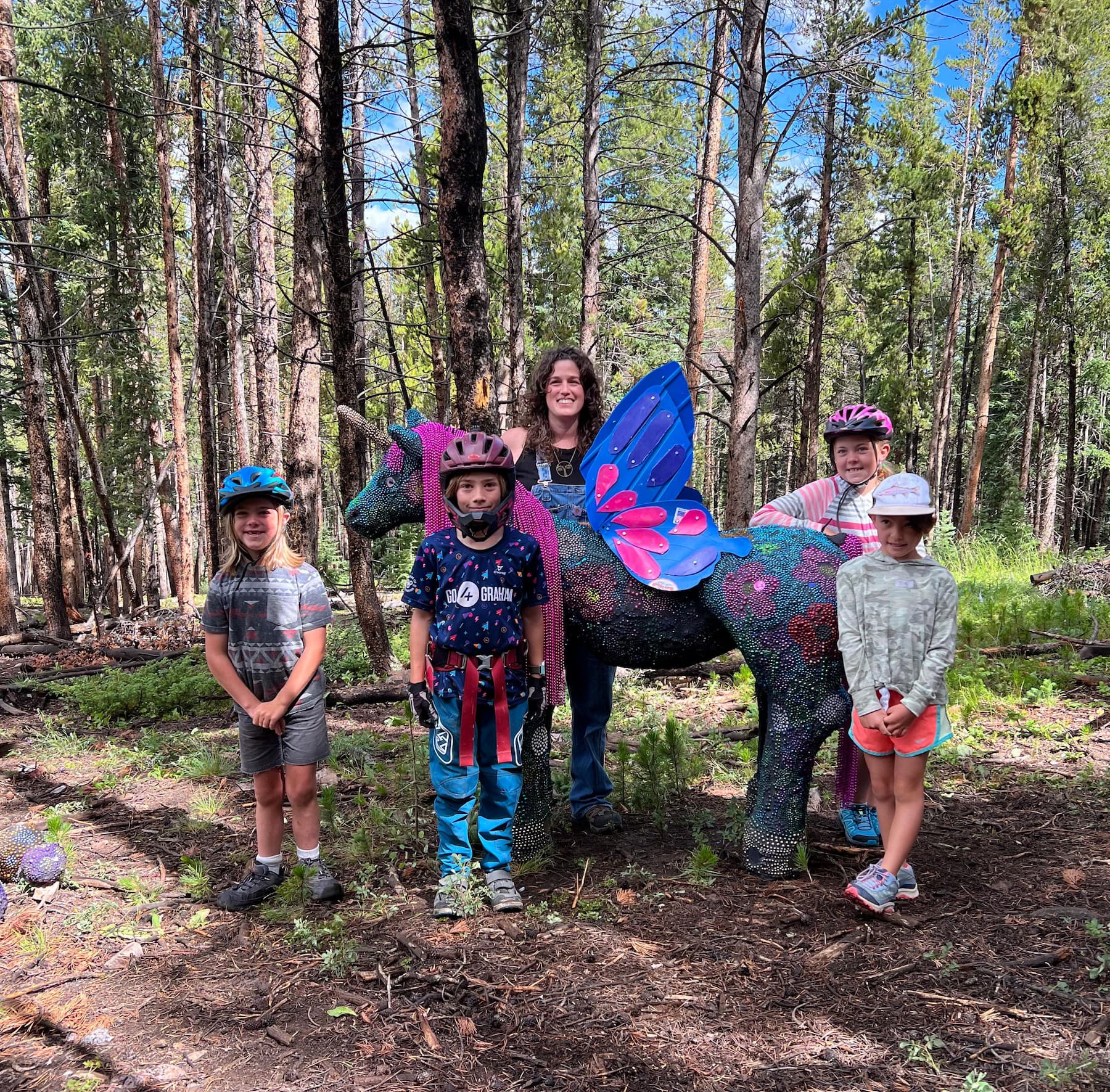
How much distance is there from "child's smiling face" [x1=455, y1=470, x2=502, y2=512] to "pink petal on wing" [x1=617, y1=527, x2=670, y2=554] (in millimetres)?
723

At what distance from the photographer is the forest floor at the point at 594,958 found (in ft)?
7.85

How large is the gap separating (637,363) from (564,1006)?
786 inches

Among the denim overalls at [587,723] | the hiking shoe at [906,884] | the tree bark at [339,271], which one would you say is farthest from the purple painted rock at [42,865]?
the hiking shoe at [906,884]

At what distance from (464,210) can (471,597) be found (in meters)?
2.47

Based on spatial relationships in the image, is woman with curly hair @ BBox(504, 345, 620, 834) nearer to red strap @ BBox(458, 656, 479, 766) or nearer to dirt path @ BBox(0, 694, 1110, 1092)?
dirt path @ BBox(0, 694, 1110, 1092)

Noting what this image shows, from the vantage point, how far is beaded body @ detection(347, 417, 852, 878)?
11.4 ft

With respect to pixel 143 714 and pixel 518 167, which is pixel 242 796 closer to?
pixel 143 714

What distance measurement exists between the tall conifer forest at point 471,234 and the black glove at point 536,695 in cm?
184

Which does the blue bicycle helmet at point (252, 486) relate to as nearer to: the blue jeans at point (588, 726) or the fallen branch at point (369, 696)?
the blue jeans at point (588, 726)

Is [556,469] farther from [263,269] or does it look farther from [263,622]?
[263,269]

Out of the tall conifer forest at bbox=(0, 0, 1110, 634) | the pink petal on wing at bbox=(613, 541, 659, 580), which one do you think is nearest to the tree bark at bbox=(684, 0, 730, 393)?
the tall conifer forest at bbox=(0, 0, 1110, 634)

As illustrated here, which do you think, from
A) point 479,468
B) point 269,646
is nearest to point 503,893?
point 269,646

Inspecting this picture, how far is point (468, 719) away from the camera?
10.9 feet

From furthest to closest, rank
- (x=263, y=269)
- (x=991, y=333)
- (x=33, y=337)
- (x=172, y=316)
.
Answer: (x=991, y=333), (x=172, y=316), (x=263, y=269), (x=33, y=337)
